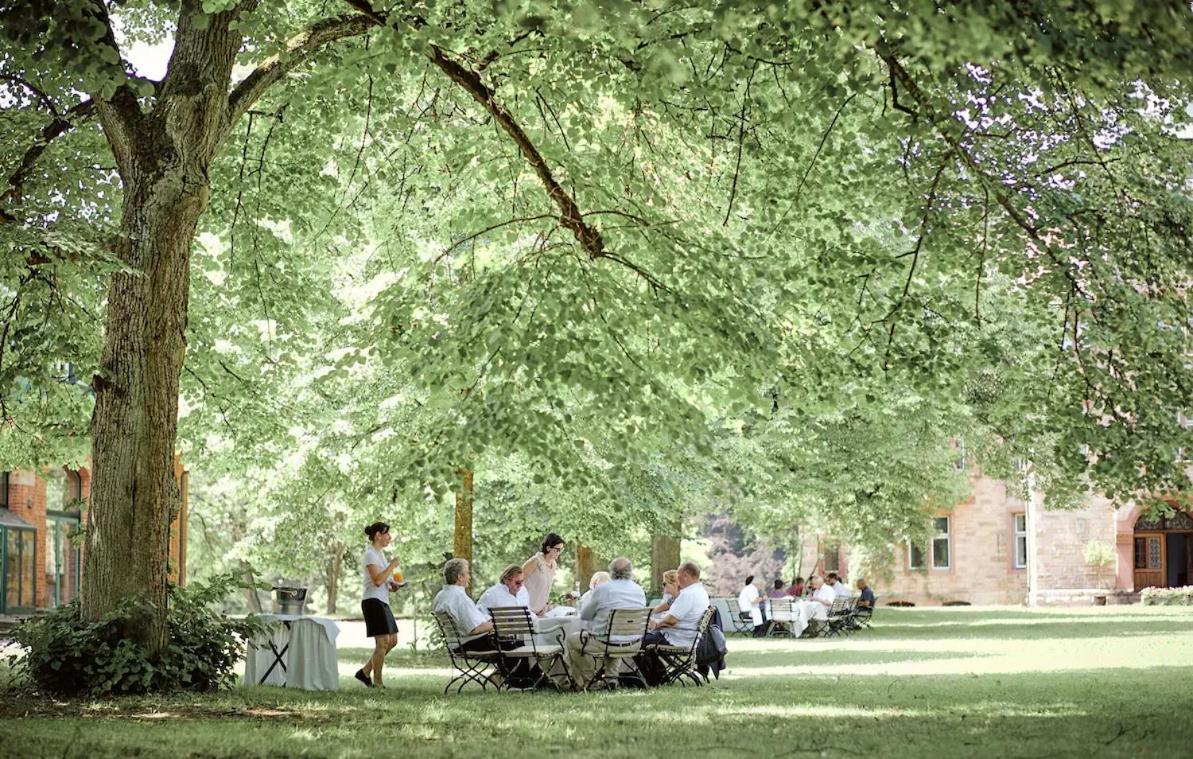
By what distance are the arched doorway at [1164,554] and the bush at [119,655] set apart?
44.7 m

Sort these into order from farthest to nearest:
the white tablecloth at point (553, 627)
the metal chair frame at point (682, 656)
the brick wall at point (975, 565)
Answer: the brick wall at point (975, 565)
the metal chair frame at point (682, 656)
the white tablecloth at point (553, 627)

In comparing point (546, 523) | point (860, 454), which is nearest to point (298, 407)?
point (546, 523)

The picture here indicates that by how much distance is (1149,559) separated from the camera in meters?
52.5

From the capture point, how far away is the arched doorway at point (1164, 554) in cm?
5206

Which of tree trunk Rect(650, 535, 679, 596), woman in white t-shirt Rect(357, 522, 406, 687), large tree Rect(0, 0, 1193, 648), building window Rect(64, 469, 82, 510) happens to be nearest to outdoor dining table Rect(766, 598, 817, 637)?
tree trunk Rect(650, 535, 679, 596)

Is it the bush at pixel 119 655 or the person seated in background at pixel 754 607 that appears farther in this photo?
the person seated in background at pixel 754 607

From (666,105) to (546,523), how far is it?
14286mm

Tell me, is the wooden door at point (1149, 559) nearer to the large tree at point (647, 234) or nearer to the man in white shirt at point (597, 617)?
the large tree at point (647, 234)

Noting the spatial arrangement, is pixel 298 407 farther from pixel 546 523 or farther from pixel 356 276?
pixel 546 523

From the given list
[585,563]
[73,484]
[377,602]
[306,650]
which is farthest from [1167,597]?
[306,650]

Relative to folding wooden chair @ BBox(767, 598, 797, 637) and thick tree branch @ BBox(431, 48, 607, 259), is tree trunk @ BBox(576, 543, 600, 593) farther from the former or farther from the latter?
thick tree branch @ BBox(431, 48, 607, 259)

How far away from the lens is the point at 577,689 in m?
14.2

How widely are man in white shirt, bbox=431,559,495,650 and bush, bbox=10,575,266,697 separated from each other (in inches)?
79.5

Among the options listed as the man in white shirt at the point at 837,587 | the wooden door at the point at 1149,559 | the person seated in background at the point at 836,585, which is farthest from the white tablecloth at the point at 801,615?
the wooden door at the point at 1149,559
